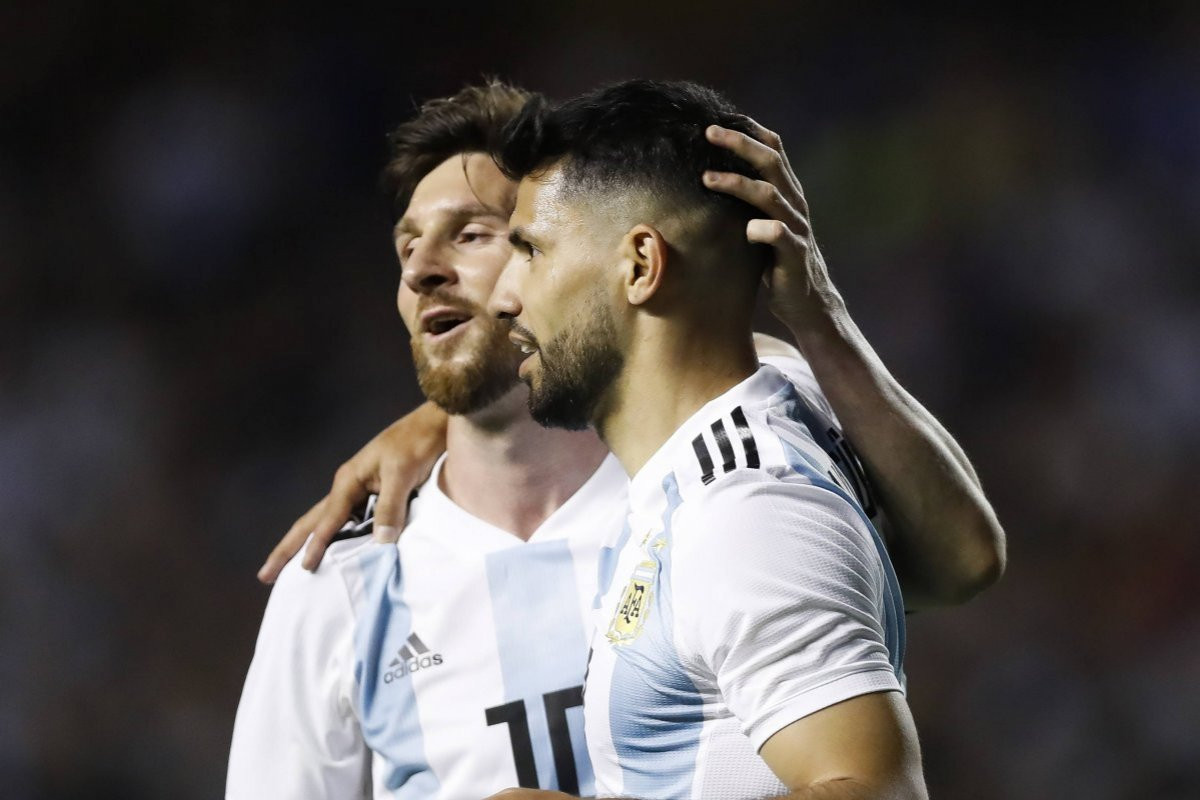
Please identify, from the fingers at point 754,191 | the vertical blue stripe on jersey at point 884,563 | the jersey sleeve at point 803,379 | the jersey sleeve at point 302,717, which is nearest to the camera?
the vertical blue stripe on jersey at point 884,563

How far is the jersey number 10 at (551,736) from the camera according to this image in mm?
1913

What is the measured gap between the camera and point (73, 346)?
4031 millimetres

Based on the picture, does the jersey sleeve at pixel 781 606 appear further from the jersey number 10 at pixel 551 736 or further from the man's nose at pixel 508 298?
the jersey number 10 at pixel 551 736

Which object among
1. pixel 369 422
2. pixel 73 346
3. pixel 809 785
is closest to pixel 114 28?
pixel 73 346

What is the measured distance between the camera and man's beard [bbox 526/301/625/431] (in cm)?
149

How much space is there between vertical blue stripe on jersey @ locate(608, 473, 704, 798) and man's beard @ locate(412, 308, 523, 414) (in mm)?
777

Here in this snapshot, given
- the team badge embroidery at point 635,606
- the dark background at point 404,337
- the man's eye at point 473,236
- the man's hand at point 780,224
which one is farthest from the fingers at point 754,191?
the dark background at point 404,337

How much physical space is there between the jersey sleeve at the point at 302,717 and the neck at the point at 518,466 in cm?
29

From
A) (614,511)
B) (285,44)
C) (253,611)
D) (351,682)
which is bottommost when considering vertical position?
(351,682)

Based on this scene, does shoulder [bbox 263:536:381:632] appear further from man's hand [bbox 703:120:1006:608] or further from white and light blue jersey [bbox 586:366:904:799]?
man's hand [bbox 703:120:1006:608]

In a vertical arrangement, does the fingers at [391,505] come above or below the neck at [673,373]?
above

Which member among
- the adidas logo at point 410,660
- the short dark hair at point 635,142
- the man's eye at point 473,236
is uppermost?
the man's eye at point 473,236

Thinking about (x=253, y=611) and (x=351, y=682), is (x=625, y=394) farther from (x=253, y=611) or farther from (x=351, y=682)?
(x=253, y=611)

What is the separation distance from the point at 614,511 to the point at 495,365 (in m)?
0.30
